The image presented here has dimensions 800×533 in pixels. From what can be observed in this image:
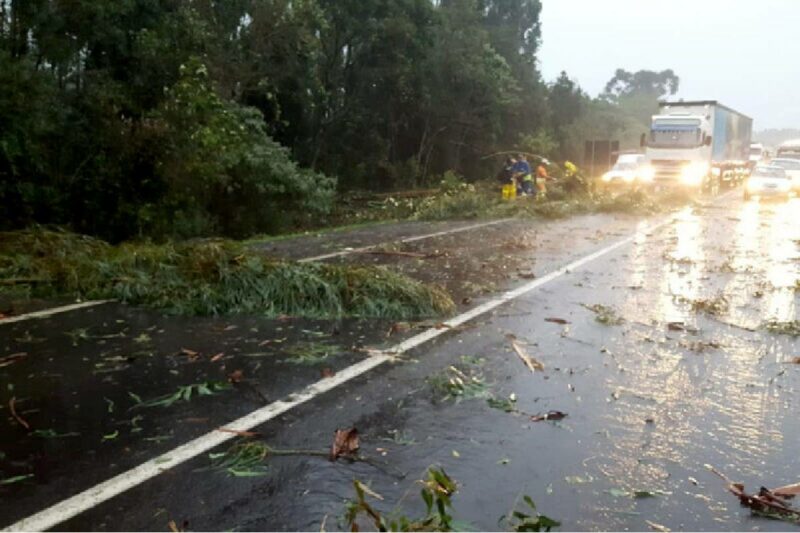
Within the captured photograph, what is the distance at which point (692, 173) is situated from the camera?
103ft

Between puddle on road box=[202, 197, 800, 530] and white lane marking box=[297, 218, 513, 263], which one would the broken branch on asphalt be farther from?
white lane marking box=[297, 218, 513, 263]

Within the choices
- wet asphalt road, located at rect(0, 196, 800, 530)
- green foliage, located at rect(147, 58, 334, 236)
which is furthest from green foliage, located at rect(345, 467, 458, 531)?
green foliage, located at rect(147, 58, 334, 236)

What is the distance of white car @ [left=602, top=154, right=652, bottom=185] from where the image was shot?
32375mm

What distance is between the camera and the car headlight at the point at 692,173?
31.1m

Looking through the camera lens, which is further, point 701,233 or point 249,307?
point 701,233

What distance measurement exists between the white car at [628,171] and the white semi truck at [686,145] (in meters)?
0.50

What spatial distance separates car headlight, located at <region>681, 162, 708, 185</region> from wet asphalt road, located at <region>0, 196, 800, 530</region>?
2353 cm

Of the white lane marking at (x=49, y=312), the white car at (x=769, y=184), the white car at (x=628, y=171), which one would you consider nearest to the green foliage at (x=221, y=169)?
the white lane marking at (x=49, y=312)

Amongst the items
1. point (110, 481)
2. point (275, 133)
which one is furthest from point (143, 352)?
point (275, 133)

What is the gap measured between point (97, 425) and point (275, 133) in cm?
2512

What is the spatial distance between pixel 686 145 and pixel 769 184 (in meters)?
3.70

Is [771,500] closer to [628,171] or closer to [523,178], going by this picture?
[523,178]

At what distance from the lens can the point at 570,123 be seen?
173ft

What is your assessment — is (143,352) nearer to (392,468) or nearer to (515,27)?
(392,468)
